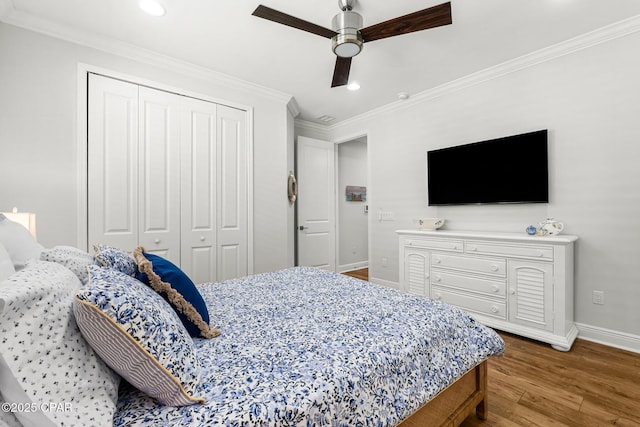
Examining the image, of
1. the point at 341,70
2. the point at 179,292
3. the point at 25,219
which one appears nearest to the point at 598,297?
the point at 341,70

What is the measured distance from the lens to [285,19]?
1.93 m

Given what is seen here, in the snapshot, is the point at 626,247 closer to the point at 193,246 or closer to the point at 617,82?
the point at 617,82

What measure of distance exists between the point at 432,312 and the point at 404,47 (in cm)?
241

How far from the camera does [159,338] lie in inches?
31.6

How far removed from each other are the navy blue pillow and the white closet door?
6.77ft

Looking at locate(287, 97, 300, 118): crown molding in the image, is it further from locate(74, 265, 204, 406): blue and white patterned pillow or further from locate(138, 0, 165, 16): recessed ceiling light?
locate(74, 265, 204, 406): blue and white patterned pillow

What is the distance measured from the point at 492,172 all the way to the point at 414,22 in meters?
1.90

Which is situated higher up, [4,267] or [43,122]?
[43,122]

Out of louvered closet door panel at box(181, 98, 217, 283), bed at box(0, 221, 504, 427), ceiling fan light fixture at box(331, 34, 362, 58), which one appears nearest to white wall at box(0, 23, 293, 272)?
louvered closet door panel at box(181, 98, 217, 283)

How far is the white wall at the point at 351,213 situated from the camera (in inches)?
219

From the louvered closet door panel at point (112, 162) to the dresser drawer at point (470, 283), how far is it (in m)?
3.11

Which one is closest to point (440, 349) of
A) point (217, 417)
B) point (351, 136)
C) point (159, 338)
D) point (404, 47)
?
point (217, 417)

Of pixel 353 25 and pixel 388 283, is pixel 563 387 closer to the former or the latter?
pixel 388 283

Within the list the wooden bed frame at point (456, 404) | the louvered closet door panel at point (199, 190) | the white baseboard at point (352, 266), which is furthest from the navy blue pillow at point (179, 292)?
the white baseboard at point (352, 266)
